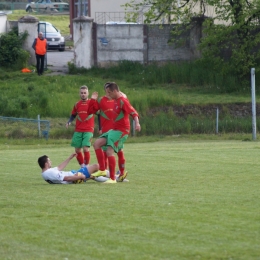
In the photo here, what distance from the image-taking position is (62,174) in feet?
43.1

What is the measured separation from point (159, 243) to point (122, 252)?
501 millimetres

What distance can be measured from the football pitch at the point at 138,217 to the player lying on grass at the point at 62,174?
192 millimetres

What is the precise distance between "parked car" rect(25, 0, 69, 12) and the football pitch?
6649 cm

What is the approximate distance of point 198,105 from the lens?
32562mm

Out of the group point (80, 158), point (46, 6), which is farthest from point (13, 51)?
point (46, 6)

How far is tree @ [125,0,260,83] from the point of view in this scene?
34094 millimetres

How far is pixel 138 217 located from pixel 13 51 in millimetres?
30187

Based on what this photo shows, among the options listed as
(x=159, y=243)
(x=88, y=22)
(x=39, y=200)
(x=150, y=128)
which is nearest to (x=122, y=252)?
(x=159, y=243)

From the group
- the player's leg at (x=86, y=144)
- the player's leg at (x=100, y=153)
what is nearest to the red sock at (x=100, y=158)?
the player's leg at (x=100, y=153)

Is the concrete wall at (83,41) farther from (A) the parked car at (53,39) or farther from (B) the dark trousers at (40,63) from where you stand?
(A) the parked car at (53,39)

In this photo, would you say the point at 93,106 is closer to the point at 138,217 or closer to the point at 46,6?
the point at 138,217

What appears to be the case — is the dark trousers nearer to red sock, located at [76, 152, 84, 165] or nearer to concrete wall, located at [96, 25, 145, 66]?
concrete wall, located at [96, 25, 145, 66]

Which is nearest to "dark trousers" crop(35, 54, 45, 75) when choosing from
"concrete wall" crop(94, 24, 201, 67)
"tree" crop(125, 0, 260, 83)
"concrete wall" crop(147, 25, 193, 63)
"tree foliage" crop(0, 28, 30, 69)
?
"tree foliage" crop(0, 28, 30, 69)

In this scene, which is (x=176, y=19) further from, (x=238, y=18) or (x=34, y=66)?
(x=34, y=66)
